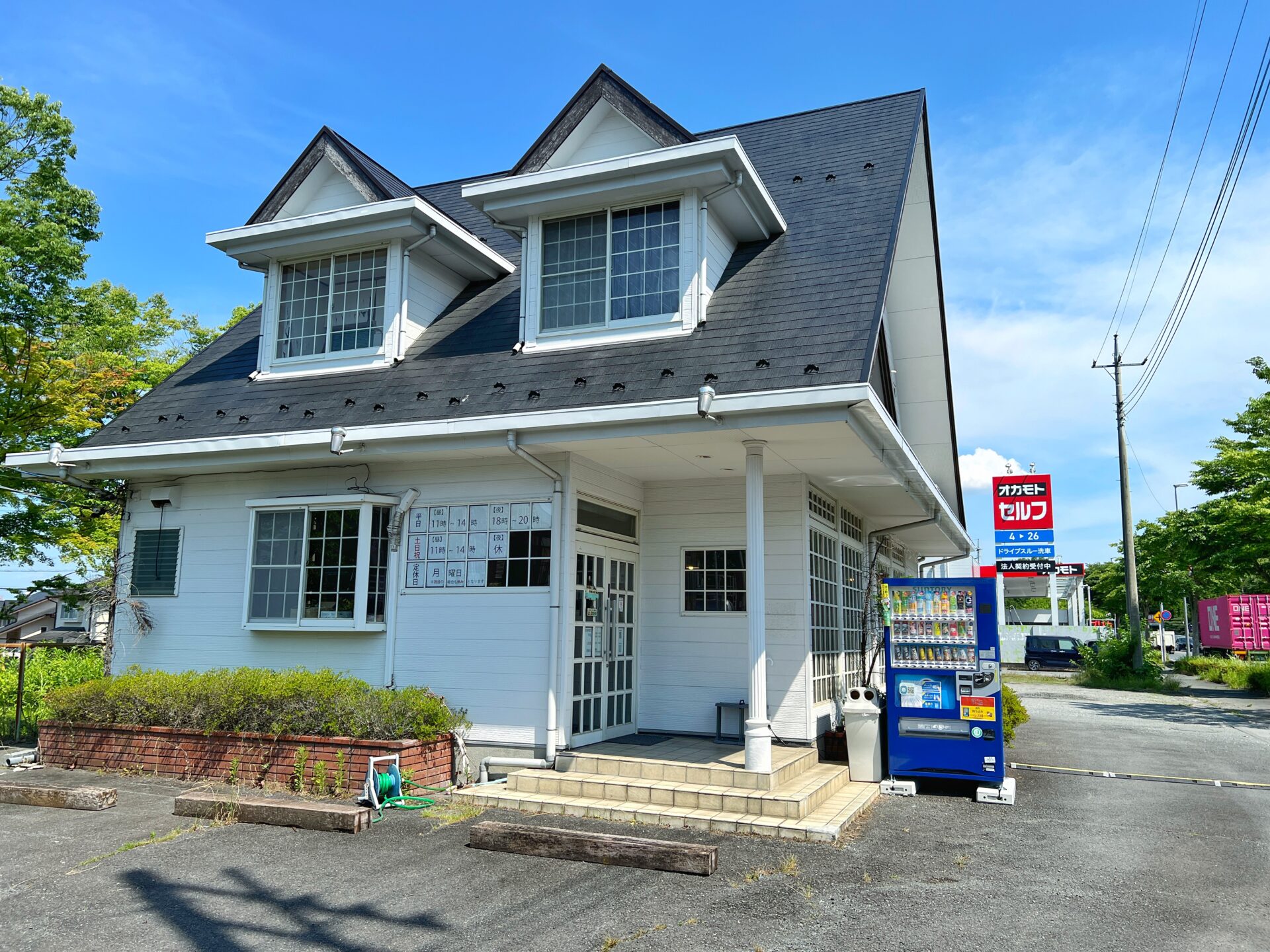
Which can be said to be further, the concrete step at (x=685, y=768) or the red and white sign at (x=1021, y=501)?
the red and white sign at (x=1021, y=501)

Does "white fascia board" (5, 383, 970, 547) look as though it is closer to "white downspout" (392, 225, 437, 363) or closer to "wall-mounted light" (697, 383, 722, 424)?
"wall-mounted light" (697, 383, 722, 424)

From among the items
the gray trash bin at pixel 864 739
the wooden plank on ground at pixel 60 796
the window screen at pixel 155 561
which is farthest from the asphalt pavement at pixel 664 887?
the window screen at pixel 155 561

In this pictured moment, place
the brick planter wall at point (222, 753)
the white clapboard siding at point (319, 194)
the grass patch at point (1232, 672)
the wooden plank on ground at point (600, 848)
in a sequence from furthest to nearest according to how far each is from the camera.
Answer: the grass patch at point (1232, 672) → the white clapboard siding at point (319, 194) → the brick planter wall at point (222, 753) → the wooden plank on ground at point (600, 848)

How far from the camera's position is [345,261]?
10.8 m

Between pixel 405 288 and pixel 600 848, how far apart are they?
7128 mm

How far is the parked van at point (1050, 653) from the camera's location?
110ft

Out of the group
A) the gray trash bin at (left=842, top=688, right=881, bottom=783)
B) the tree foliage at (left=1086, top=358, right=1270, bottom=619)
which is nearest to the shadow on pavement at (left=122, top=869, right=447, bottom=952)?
the gray trash bin at (left=842, top=688, right=881, bottom=783)

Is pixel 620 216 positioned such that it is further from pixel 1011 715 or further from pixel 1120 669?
pixel 1120 669

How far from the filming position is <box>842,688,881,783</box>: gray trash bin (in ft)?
28.1

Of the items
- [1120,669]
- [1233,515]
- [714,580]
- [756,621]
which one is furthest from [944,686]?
[1120,669]

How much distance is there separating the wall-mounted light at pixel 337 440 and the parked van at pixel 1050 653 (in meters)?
32.0

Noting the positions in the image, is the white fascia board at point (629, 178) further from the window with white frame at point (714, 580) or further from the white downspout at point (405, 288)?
the window with white frame at point (714, 580)

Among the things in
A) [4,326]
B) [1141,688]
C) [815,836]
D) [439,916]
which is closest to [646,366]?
[815,836]

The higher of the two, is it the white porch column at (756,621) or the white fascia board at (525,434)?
the white fascia board at (525,434)
